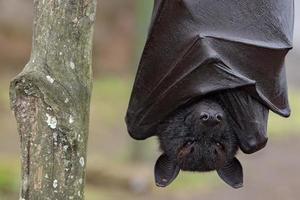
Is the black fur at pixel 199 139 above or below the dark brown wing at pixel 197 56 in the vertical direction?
below

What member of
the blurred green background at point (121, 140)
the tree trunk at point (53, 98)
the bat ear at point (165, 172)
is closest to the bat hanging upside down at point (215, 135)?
the bat ear at point (165, 172)

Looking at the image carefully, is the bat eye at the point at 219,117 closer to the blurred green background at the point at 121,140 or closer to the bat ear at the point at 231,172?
the bat ear at the point at 231,172

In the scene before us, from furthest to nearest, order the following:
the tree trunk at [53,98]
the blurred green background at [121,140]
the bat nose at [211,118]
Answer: the blurred green background at [121,140]
the bat nose at [211,118]
the tree trunk at [53,98]

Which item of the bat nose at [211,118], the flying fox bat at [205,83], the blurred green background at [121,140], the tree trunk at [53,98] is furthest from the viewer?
the blurred green background at [121,140]

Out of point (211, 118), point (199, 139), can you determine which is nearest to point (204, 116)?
point (211, 118)

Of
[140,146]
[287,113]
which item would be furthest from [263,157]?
[287,113]

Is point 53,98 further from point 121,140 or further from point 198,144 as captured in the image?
point 121,140

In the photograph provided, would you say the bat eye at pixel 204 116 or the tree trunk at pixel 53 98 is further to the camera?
the bat eye at pixel 204 116
